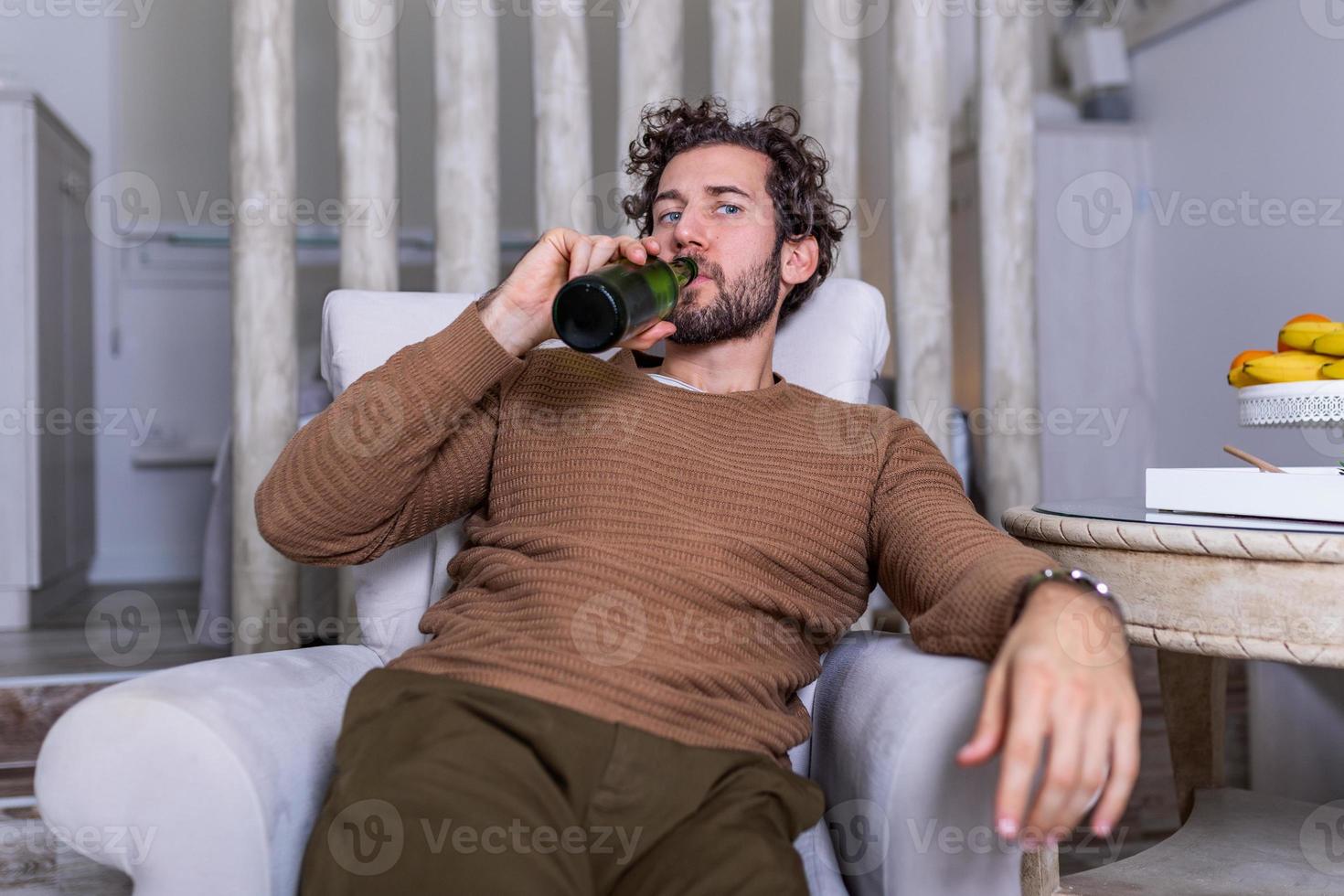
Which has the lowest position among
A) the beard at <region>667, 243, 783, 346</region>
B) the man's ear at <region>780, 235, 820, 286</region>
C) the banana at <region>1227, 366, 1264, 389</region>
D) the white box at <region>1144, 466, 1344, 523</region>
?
the white box at <region>1144, 466, 1344, 523</region>

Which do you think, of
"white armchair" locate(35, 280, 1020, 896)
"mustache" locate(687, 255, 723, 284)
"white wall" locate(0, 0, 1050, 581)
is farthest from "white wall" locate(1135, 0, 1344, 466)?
"white armchair" locate(35, 280, 1020, 896)

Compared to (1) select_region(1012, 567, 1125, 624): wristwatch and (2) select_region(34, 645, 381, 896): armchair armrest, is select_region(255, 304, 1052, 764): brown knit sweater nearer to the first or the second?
(1) select_region(1012, 567, 1125, 624): wristwatch

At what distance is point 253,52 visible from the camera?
6.46 feet

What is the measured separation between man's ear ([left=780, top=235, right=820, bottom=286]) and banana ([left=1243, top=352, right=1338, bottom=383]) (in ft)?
1.70

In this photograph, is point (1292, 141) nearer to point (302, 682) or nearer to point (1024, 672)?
point (1024, 672)

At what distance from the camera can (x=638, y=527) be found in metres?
1.09

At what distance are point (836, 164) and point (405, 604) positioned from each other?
1268mm

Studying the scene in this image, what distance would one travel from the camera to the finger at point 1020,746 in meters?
0.77

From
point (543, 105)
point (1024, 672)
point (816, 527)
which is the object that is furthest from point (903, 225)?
point (1024, 672)

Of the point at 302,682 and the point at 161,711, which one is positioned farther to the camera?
the point at 302,682

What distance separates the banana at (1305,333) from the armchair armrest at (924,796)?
2.04ft

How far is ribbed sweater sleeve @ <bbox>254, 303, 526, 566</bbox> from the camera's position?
109cm

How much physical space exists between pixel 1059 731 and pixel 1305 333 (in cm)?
74

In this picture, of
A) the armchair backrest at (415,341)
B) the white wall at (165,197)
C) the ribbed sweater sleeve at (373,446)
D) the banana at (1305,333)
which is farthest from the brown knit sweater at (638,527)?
the white wall at (165,197)
